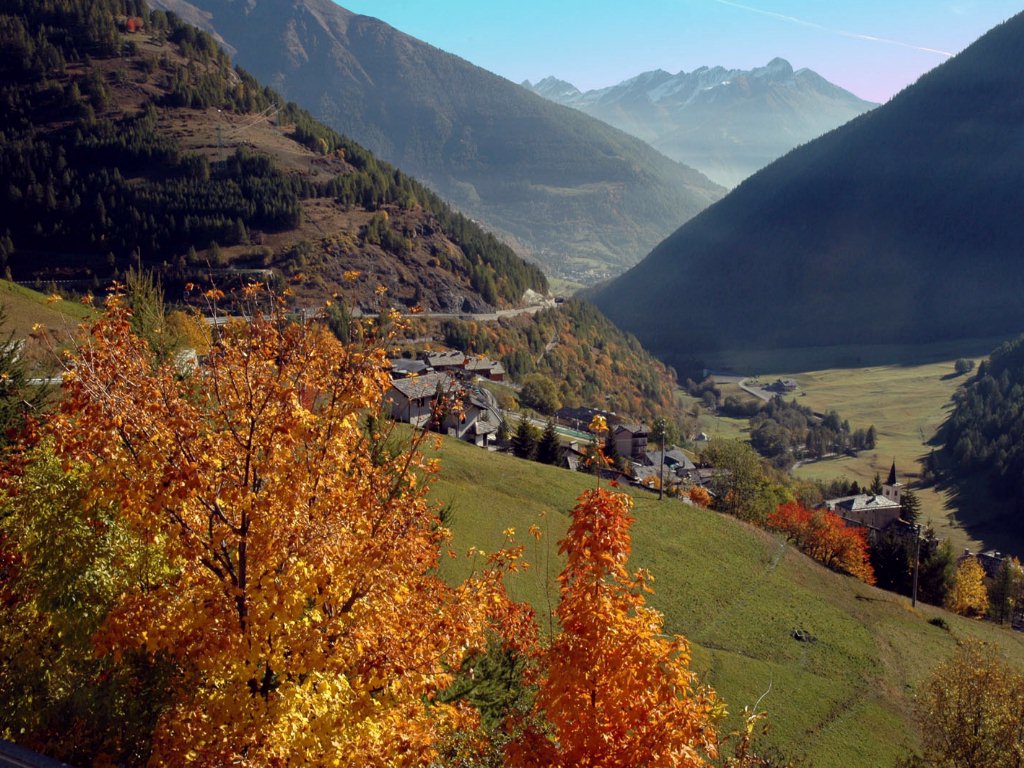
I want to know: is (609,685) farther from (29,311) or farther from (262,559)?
(29,311)

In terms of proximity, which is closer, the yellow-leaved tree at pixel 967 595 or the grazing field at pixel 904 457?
the yellow-leaved tree at pixel 967 595

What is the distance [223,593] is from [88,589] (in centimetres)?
408

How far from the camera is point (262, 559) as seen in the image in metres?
9.00

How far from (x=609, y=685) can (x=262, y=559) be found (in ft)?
15.8

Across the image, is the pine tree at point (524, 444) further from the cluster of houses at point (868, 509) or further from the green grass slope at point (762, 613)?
the cluster of houses at point (868, 509)

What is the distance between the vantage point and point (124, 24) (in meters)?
165

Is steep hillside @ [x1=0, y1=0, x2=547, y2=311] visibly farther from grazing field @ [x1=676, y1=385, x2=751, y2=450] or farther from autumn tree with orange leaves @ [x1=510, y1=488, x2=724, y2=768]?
autumn tree with orange leaves @ [x1=510, y1=488, x2=724, y2=768]

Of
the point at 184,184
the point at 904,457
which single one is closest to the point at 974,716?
the point at 184,184

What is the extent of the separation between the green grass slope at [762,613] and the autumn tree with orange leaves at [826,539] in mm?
12592

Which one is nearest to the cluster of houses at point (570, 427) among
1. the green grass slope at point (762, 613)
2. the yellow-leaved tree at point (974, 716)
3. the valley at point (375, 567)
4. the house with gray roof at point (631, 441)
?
the house with gray roof at point (631, 441)

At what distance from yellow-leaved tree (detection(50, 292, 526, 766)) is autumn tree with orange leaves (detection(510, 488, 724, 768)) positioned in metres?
1.74

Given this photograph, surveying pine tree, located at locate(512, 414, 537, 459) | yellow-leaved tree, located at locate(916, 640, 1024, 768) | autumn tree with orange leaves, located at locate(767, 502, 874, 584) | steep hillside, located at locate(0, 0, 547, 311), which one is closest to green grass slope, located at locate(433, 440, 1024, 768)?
yellow-leaved tree, located at locate(916, 640, 1024, 768)

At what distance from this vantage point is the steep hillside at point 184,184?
117688 mm

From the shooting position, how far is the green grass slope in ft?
106
